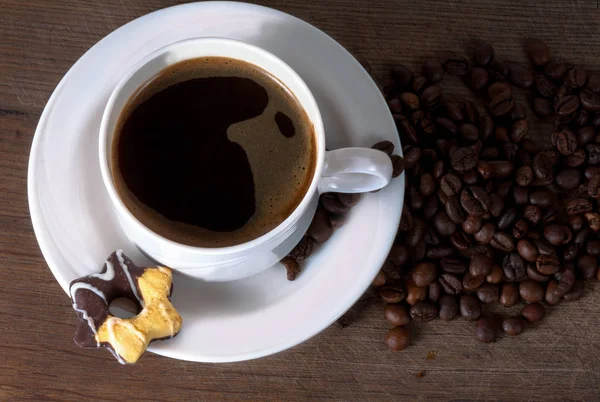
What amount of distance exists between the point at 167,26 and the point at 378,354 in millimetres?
868

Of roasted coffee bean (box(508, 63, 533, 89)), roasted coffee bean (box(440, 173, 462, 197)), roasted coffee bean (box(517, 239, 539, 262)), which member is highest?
roasted coffee bean (box(508, 63, 533, 89))

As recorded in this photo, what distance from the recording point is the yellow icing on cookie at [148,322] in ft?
3.47

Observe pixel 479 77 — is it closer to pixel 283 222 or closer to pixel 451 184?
pixel 451 184

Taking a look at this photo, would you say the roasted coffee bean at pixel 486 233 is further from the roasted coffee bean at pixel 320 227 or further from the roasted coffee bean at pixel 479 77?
the roasted coffee bean at pixel 320 227

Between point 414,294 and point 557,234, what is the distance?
1.16ft

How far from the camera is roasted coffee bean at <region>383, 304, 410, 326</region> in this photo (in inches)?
56.3

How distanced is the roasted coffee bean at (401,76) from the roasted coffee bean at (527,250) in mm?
455

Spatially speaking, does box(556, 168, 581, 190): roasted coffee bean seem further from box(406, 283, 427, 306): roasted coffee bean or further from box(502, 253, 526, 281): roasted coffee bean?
box(406, 283, 427, 306): roasted coffee bean

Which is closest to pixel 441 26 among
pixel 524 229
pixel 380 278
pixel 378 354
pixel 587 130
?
pixel 587 130

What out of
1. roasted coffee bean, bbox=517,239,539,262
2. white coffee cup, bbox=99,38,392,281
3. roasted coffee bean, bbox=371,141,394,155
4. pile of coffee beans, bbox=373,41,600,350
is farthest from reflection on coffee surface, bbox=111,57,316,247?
roasted coffee bean, bbox=517,239,539,262

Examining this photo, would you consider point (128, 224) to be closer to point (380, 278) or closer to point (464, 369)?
point (380, 278)

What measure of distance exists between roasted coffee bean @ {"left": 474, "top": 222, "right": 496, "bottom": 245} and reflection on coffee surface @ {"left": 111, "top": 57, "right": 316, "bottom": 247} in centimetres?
54

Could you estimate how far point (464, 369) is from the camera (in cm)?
148

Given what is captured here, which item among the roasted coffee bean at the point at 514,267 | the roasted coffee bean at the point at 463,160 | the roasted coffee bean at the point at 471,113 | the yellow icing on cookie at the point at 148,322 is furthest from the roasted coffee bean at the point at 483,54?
the yellow icing on cookie at the point at 148,322
